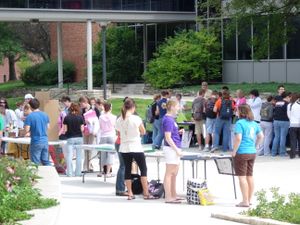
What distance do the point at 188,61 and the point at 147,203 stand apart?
103 ft

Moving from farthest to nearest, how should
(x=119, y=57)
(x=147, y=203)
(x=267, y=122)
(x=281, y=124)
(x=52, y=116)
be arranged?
(x=119, y=57) < (x=267, y=122) < (x=281, y=124) < (x=52, y=116) < (x=147, y=203)

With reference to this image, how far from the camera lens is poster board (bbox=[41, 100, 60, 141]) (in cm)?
2091

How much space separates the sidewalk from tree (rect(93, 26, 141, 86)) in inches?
1269

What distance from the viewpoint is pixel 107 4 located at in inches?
1861

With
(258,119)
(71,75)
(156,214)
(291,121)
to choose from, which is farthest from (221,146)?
(71,75)

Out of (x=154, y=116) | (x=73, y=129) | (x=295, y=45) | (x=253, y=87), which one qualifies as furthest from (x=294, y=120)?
(x=295, y=45)

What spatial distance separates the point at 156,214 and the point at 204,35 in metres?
34.0

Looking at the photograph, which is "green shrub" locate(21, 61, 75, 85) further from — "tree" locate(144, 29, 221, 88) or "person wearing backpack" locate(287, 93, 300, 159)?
"person wearing backpack" locate(287, 93, 300, 159)

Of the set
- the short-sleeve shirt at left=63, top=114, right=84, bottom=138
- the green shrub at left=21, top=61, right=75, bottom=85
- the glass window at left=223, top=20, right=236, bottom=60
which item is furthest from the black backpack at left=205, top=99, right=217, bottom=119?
the green shrub at left=21, top=61, right=75, bottom=85

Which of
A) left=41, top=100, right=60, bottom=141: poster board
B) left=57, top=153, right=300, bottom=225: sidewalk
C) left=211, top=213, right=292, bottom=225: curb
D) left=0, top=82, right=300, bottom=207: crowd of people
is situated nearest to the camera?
left=211, top=213, right=292, bottom=225: curb

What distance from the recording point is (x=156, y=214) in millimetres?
13375

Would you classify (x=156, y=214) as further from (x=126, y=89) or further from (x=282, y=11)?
(x=126, y=89)

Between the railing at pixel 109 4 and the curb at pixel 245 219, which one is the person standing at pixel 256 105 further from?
the railing at pixel 109 4

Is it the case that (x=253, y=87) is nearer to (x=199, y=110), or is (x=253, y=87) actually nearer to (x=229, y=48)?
(x=229, y=48)
